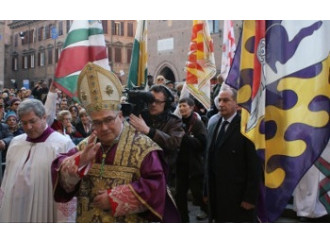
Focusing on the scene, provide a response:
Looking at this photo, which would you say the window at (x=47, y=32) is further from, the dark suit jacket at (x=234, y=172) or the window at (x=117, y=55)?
the dark suit jacket at (x=234, y=172)

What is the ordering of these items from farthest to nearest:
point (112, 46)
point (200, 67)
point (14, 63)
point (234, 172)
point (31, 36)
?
point (14, 63) < point (31, 36) < point (112, 46) < point (200, 67) < point (234, 172)

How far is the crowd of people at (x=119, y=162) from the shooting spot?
2820 millimetres

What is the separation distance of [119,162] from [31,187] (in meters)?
1.34

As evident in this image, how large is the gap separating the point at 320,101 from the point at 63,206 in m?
2.37

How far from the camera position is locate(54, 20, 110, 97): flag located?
5.75m

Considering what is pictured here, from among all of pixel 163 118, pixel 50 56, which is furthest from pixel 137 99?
pixel 50 56

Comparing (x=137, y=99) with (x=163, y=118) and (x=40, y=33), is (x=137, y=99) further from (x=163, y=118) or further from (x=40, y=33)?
(x=40, y=33)

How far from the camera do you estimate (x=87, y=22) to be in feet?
19.5

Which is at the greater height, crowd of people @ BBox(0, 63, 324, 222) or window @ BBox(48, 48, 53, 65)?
window @ BBox(48, 48, 53, 65)

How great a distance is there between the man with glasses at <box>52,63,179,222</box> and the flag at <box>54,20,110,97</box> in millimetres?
2800

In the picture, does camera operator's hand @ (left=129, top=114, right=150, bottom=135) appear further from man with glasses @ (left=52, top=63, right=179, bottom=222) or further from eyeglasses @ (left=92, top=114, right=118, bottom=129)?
eyeglasses @ (left=92, top=114, right=118, bottom=129)

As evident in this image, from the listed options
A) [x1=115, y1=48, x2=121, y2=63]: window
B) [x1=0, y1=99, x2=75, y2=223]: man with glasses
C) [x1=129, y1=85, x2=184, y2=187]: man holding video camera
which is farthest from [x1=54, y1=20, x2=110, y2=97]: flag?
[x1=115, y1=48, x2=121, y2=63]: window

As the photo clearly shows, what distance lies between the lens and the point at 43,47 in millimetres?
39750
